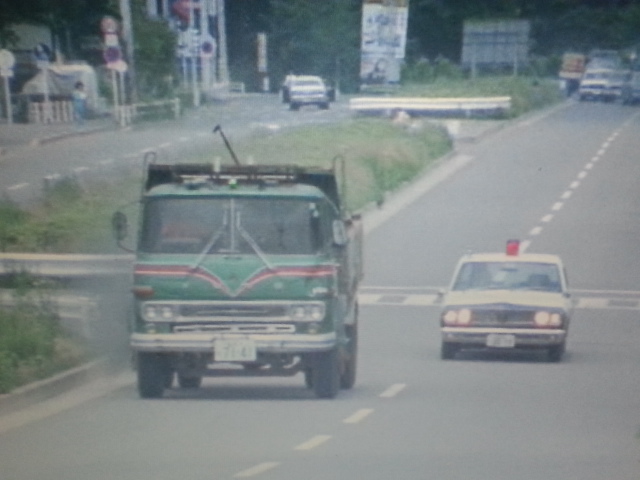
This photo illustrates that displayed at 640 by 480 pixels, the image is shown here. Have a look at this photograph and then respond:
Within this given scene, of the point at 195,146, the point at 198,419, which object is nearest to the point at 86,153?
the point at 195,146

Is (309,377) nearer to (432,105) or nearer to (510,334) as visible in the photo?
(510,334)

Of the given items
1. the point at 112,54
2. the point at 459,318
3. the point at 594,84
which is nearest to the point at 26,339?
the point at 459,318

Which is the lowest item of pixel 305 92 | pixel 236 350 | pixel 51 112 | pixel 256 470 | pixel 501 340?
pixel 51 112

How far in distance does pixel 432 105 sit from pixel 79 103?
10692mm

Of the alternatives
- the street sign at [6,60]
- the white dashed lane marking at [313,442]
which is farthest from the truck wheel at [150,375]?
the street sign at [6,60]

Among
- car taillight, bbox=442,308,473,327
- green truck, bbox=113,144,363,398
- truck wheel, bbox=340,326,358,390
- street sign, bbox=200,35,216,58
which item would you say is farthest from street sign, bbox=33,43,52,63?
green truck, bbox=113,144,363,398

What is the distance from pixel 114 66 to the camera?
43.8m

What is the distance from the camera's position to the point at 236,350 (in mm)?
16359

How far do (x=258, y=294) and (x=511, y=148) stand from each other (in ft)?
131

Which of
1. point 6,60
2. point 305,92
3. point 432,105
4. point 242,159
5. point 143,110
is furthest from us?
point 432,105

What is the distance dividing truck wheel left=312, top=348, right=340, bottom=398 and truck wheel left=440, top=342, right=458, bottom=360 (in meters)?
5.21

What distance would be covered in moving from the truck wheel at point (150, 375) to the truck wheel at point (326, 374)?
1.51 m

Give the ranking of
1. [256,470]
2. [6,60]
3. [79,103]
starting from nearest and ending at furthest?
1. [256,470]
2. [6,60]
3. [79,103]

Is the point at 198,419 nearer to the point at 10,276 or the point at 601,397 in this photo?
the point at 601,397
